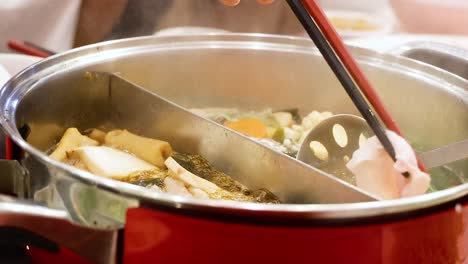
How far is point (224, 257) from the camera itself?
735mm

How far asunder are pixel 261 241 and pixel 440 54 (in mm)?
1102

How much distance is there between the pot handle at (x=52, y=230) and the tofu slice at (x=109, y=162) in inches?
10.3

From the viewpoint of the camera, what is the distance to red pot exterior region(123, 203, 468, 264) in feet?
2.35

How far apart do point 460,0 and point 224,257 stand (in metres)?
1.93

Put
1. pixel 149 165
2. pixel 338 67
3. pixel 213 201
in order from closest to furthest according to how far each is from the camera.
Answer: pixel 213 201
pixel 338 67
pixel 149 165

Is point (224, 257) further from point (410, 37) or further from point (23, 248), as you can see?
point (410, 37)

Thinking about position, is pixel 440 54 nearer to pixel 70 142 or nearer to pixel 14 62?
pixel 70 142

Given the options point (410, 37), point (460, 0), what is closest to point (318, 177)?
point (410, 37)

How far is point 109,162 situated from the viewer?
3.65 ft

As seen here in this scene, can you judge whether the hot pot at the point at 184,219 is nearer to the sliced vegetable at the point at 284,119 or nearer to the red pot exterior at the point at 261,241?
the red pot exterior at the point at 261,241

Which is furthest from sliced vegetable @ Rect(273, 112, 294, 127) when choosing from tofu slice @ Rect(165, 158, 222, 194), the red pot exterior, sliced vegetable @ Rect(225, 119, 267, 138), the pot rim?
the red pot exterior

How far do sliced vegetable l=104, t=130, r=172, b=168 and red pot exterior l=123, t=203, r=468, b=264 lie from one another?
483mm

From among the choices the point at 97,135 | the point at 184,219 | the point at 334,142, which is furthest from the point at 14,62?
the point at 184,219

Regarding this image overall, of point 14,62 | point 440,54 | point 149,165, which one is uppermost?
point 440,54
